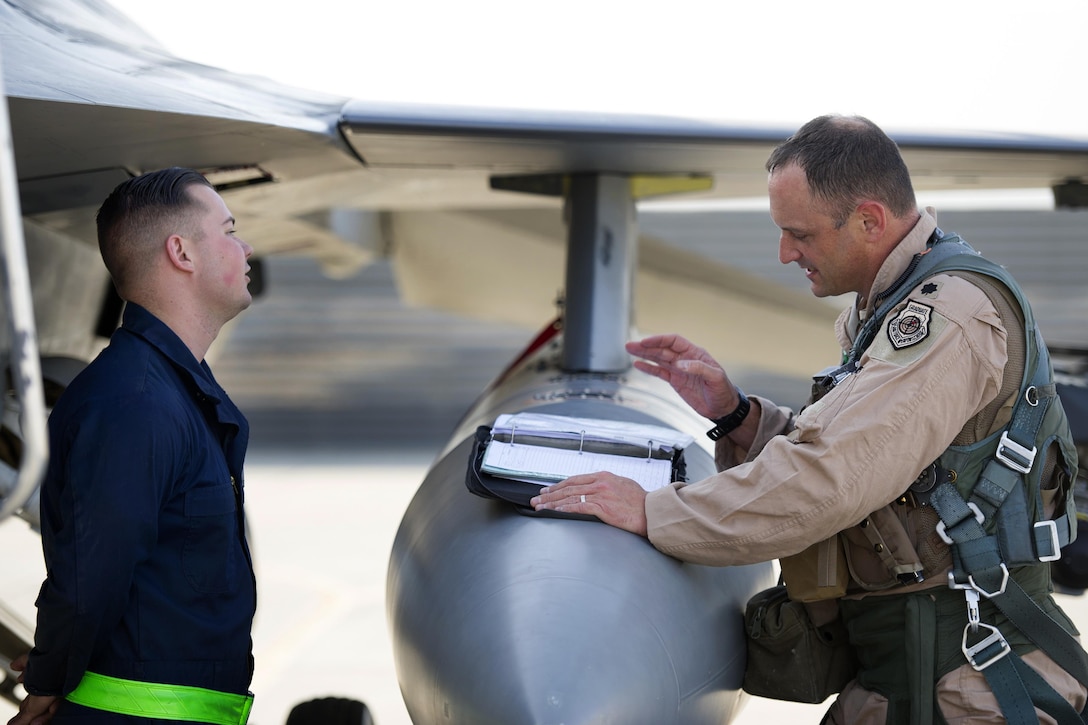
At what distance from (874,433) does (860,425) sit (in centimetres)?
3

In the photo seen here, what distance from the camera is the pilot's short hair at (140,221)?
6.59 feet

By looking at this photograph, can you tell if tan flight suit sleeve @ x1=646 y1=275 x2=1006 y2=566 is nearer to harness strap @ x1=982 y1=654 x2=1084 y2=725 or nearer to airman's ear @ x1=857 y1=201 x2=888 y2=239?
airman's ear @ x1=857 y1=201 x2=888 y2=239

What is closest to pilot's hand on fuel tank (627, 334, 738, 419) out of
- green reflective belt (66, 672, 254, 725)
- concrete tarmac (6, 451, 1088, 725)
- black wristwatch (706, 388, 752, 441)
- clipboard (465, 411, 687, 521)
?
black wristwatch (706, 388, 752, 441)

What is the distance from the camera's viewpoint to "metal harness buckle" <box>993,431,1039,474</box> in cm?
192

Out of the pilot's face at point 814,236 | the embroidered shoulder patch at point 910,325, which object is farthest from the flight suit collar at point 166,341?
the embroidered shoulder patch at point 910,325

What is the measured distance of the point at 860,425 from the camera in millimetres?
1859

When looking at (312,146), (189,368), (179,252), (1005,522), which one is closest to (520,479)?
(189,368)

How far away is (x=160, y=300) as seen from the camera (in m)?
2.02

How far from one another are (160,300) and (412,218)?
399cm

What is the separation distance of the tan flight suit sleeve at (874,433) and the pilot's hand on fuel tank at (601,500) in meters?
0.21

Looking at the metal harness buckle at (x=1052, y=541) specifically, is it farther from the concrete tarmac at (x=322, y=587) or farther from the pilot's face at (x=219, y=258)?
the concrete tarmac at (x=322, y=587)

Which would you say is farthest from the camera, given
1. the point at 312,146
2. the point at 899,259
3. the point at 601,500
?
the point at 312,146

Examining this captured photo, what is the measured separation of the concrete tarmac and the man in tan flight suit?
9.00ft

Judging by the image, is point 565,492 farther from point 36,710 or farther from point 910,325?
point 36,710
